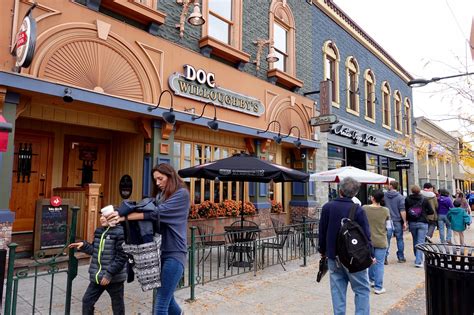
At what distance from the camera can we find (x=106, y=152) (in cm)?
927

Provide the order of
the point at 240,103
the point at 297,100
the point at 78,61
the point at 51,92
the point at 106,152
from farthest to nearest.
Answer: the point at 297,100, the point at 240,103, the point at 106,152, the point at 78,61, the point at 51,92

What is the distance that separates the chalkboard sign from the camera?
6492 mm

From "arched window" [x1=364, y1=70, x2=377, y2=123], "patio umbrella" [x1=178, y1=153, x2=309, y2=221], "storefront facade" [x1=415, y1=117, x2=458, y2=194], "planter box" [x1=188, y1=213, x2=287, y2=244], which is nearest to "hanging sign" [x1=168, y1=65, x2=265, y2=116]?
"patio umbrella" [x1=178, y1=153, x2=309, y2=221]

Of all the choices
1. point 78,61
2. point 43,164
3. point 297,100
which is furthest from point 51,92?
point 297,100

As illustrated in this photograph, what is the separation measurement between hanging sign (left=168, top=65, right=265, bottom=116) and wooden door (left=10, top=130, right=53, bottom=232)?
3230 millimetres

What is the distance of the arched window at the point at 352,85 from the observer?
1633cm

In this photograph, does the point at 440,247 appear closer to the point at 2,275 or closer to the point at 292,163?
the point at 2,275

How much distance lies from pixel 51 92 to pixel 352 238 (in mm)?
5578

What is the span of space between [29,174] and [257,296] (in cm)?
567

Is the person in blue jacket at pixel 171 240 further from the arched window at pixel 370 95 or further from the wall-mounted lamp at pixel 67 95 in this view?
the arched window at pixel 370 95

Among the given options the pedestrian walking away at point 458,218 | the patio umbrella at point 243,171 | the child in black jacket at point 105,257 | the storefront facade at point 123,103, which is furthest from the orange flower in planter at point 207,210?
the pedestrian walking away at point 458,218

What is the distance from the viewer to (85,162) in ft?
29.1

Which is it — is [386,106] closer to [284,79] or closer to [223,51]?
[284,79]

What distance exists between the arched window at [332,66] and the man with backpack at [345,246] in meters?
11.7
